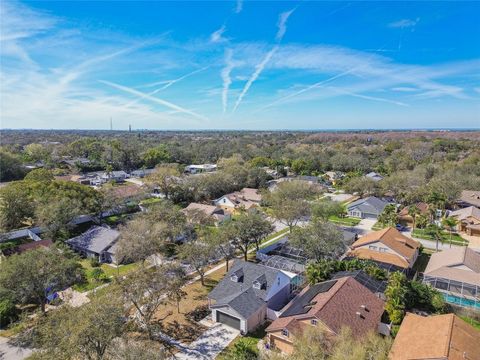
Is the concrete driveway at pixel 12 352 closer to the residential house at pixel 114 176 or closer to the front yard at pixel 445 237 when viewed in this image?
the front yard at pixel 445 237

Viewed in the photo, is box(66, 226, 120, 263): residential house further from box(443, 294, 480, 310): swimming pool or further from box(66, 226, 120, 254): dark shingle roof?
box(443, 294, 480, 310): swimming pool

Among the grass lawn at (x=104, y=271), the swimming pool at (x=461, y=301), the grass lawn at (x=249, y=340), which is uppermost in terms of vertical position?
the swimming pool at (x=461, y=301)

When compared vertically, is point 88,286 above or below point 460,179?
below

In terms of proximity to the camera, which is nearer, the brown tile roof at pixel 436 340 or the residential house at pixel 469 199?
the brown tile roof at pixel 436 340

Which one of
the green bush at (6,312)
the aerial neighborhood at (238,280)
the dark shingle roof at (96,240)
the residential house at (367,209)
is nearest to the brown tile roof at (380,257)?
the aerial neighborhood at (238,280)

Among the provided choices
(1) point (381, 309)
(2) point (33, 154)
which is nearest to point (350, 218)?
(1) point (381, 309)

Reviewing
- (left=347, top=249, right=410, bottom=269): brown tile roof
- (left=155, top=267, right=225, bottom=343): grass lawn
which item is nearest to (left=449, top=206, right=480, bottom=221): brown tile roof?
(left=347, top=249, right=410, bottom=269): brown tile roof

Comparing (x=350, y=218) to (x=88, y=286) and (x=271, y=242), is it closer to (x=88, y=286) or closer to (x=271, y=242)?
(x=271, y=242)
